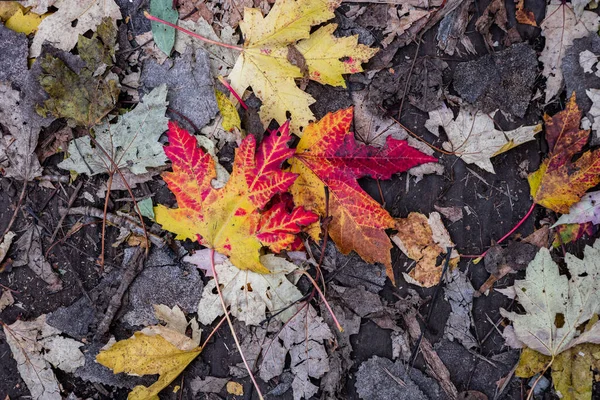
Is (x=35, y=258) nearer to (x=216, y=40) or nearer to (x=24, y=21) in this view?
Answer: (x=24, y=21)

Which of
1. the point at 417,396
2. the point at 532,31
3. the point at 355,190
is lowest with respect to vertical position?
the point at 417,396

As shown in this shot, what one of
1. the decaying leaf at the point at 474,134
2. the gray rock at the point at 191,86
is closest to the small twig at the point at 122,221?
the gray rock at the point at 191,86

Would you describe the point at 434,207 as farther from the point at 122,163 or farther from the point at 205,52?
the point at 122,163

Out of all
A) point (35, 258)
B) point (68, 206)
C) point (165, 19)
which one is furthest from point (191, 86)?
point (35, 258)

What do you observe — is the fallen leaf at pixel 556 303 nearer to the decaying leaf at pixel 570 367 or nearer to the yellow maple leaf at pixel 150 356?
the decaying leaf at pixel 570 367

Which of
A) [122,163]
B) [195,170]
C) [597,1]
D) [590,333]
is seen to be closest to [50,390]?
[122,163]

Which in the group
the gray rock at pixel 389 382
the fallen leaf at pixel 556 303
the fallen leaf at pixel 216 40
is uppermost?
the fallen leaf at pixel 216 40

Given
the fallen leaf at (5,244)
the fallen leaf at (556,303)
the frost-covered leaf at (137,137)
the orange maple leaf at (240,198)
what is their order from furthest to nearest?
the fallen leaf at (5,244), the frost-covered leaf at (137,137), the fallen leaf at (556,303), the orange maple leaf at (240,198)
